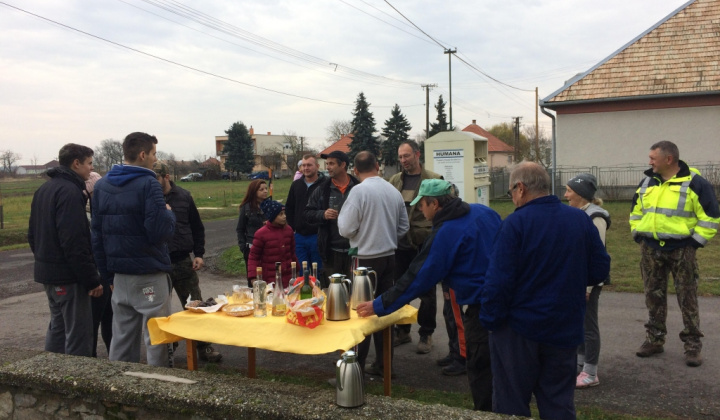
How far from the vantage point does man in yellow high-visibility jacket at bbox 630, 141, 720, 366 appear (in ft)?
16.7

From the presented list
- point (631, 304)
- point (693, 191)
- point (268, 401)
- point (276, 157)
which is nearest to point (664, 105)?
point (631, 304)

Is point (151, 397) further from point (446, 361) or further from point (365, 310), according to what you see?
point (446, 361)

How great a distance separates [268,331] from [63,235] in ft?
6.50

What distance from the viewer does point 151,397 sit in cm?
290

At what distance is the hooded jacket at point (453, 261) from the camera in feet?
12.0

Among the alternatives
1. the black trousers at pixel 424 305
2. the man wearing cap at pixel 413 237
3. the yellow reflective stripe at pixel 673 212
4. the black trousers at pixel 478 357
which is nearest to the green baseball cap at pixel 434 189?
the black trousers at pixel 478 357

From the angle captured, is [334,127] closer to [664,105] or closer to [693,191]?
[664,105]

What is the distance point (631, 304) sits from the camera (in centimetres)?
733

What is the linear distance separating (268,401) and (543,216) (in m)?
1.75

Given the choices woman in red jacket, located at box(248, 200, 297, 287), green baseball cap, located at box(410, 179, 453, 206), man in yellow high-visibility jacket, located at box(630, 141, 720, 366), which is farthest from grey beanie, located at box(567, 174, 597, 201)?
woman in red jacket, located at box(248, 200, 297, 287)

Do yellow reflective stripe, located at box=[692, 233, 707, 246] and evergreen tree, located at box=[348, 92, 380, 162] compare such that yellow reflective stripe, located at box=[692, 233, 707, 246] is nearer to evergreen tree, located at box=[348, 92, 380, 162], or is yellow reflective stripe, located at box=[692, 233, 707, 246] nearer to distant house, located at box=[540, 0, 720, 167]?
distant house, located at box=[540, 0, 720, 167]

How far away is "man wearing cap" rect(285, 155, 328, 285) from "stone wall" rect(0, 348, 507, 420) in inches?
124

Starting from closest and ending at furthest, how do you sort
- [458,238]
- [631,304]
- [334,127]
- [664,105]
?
[458,238] < [631,304] < [664,105] < [334,127]

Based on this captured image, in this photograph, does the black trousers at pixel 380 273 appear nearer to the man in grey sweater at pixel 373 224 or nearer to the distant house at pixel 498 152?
the man in grey sweater at pixel 373 224
